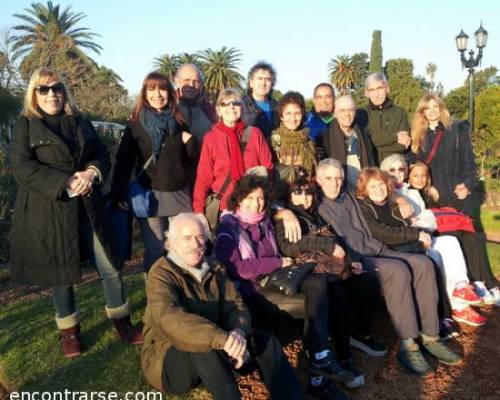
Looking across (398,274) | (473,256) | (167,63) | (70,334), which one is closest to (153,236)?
(70,334)

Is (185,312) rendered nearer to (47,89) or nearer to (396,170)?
(47,89)

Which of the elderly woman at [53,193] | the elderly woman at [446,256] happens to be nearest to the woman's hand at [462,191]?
the elderly woman at [446,256]

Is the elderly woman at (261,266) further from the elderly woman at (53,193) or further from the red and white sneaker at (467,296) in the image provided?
the red and white sneaker at (467,296)

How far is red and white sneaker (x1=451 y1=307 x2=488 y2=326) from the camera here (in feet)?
14.1

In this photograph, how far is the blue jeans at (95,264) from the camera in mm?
3500

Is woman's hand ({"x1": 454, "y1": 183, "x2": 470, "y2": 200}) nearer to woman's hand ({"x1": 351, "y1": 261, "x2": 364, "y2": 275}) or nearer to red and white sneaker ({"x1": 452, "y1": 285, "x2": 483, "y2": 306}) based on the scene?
red and white sneaker ({"x1": 452, "y1": 285, "x2": 483, "y2": 306})

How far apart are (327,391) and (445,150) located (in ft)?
11.6

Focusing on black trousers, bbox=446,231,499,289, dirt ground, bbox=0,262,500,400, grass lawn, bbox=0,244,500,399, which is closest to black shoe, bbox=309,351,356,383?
dirt ground, bbox=0,262,500,400

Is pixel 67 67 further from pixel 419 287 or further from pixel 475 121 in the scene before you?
pixel 419 287

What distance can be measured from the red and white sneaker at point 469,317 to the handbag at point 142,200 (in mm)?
3044

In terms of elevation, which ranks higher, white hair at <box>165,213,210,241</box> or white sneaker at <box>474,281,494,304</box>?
white hair at <box>165,213,210,241</box>

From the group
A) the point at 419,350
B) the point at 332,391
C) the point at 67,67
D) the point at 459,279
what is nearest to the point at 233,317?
the point at 332,391

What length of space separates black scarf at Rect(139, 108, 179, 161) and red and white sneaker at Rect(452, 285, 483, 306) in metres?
3.14

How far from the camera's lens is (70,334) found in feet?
11.9
